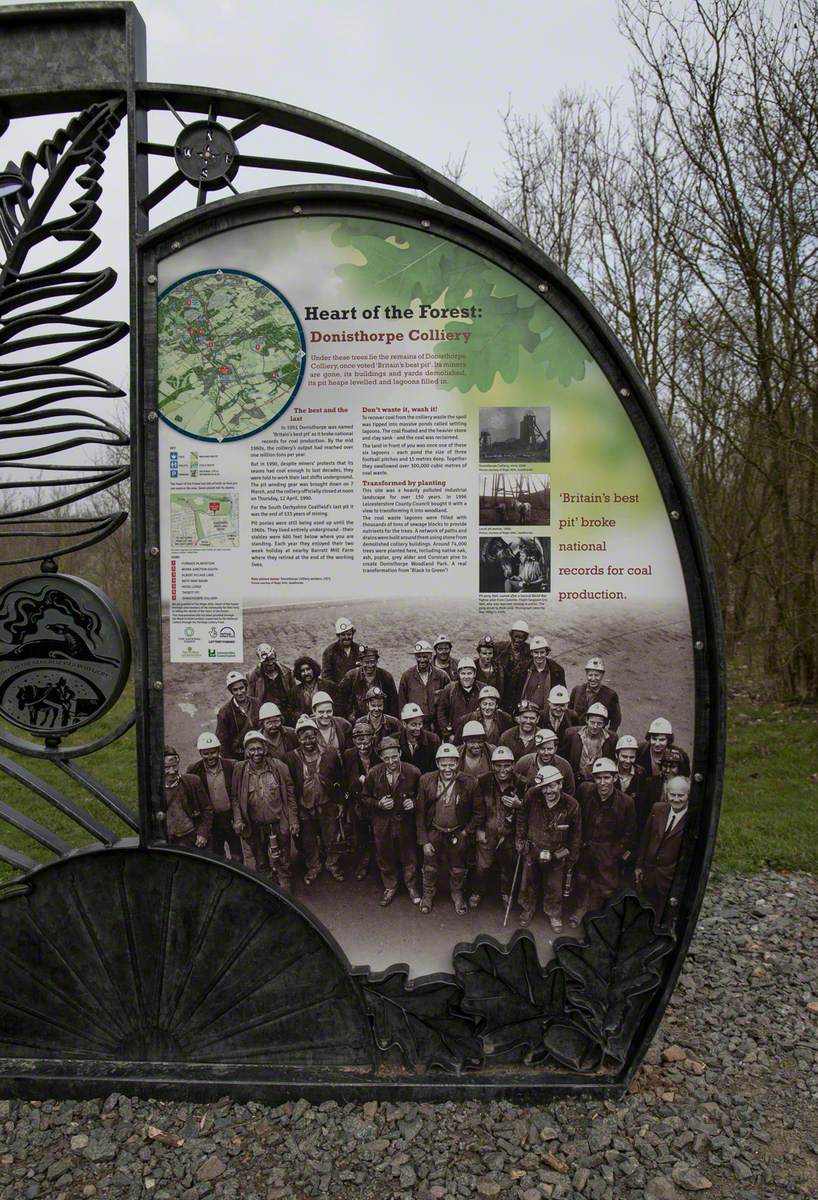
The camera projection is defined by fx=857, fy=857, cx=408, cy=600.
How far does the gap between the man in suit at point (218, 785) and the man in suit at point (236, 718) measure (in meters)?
0.03

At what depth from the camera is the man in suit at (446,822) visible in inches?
119

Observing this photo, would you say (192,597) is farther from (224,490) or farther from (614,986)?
(614,986)

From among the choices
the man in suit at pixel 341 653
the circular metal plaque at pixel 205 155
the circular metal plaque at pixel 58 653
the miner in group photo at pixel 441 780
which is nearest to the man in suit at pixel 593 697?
the miner in group photo at pixel 441 780

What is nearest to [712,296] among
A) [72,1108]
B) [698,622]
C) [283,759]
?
[698,622]

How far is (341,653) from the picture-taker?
299 centimetres

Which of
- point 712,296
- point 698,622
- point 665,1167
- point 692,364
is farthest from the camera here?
point 692,364

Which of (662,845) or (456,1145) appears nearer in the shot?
(456,1145)

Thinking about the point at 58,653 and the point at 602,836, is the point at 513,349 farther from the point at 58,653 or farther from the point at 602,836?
the point at 58,653

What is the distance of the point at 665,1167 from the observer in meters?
2.74

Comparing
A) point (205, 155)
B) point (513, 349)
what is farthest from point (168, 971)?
point (205, 155)

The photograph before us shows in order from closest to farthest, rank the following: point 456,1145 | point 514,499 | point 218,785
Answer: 1. point 456,1145
2. point 514,499
3. point 218,785

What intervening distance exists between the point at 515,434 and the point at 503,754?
3.64ft

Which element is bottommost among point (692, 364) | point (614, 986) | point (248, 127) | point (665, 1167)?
point (665, 1167)

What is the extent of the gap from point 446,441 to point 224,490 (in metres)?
0.79
